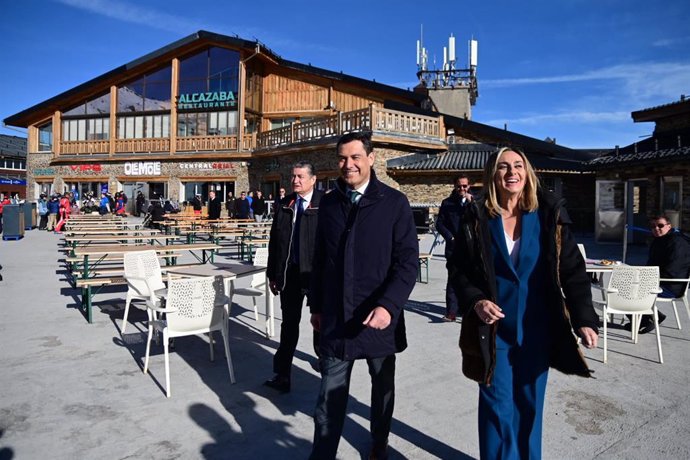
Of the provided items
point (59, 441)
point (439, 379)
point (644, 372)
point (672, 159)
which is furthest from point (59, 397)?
point (672, 159)

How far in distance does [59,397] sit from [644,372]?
4869 mm

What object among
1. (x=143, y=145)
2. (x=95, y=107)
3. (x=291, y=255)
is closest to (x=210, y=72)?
(x=143, y=145)

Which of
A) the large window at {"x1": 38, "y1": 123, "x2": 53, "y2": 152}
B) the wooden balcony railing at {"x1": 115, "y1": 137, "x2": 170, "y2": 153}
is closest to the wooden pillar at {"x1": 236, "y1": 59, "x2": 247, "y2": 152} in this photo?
the wooden balcony railing at {"x1": 115, "y1": 137, "x2": 170, "y2": 153}

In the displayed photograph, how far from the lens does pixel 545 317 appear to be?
95.7 inches

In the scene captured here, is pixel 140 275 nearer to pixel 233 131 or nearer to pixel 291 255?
pixel 291 255

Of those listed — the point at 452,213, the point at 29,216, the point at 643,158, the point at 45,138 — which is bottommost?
the point at 29,216

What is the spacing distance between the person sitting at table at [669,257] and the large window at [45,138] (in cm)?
3746

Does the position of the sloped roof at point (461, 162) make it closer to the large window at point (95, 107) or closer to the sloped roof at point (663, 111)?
the sloped roof at point (663, 111)

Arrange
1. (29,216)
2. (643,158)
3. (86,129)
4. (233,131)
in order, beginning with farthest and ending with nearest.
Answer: (86,129) < (233,131) < (29,216) < (643,158)

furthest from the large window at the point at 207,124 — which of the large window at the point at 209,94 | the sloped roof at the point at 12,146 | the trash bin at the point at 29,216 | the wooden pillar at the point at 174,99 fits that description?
the sloped roof at the point at 12,146

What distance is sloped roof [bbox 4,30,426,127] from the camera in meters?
26.2

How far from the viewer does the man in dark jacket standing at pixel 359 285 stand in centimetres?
262

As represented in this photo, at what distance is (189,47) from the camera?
29.0 m

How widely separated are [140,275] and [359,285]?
3819 mm
